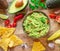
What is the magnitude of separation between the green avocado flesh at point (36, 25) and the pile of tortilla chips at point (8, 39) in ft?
0.27

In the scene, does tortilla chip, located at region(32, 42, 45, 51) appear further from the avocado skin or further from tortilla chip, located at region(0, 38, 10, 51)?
the avocado skin

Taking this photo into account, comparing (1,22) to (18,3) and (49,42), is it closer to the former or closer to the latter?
(18,3)

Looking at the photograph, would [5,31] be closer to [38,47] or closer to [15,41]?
[15,41]

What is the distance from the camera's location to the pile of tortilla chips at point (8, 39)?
1.50 m

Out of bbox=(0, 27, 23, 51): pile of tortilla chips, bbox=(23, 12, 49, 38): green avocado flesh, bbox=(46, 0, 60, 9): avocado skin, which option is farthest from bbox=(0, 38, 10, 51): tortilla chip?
bbox=(46, 0, 60, 9): avocado skin

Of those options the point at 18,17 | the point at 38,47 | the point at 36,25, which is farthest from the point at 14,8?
the point at 38,47

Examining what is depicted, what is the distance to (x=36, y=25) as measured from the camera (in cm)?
152

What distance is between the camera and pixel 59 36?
1489 millimetres

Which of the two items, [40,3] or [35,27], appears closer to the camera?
[35,27]

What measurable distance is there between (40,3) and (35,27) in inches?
7.8

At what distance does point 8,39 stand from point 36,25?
0.62 ft

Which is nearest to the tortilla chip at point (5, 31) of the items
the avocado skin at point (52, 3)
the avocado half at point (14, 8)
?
the avocado half at point (14, 8)

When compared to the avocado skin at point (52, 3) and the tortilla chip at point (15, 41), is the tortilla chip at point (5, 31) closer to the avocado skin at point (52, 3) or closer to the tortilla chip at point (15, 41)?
the tortilla chip at point (15, 41)

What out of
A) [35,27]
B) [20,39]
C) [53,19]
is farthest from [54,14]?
[20,39]
